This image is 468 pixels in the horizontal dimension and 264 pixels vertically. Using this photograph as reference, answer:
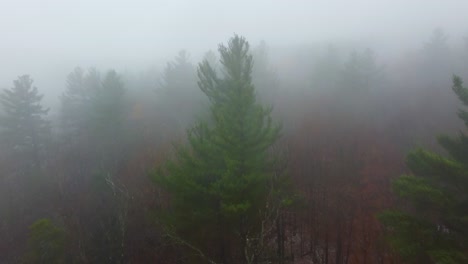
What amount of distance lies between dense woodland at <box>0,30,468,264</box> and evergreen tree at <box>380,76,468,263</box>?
0.04 m

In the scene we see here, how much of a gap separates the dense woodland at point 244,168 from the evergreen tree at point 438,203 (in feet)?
0.12

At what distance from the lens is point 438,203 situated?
27.1ft

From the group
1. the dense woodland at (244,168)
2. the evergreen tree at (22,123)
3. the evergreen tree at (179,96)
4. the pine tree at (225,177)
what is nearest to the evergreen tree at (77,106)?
the dense woodland at (244,168)

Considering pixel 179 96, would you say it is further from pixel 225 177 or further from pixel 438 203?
pixel 438 203

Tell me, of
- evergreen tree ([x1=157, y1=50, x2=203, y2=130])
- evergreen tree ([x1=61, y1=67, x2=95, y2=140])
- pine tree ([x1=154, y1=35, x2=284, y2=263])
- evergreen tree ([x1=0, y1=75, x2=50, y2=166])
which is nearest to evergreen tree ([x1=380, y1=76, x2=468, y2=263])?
pine tree ([x1=154, y1=35, x2=284, y2=263])

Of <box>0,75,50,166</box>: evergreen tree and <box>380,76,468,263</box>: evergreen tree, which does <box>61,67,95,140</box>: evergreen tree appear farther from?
<box>380,76,468,263</box>: evergreen tree

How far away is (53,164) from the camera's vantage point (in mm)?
27516

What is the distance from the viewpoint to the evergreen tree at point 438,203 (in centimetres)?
809

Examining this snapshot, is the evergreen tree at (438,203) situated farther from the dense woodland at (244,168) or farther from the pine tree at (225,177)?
the pine tree at (225,177)

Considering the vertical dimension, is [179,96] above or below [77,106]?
above

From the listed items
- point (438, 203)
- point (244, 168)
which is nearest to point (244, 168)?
point (244, 168)

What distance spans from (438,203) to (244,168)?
571 centimetres

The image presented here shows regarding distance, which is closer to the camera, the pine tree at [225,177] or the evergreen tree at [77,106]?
the pine tree at [225,177]

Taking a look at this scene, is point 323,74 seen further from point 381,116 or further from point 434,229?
point 434,229
